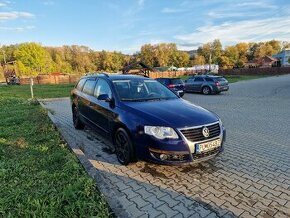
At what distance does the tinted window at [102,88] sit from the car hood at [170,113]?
0.76 metres

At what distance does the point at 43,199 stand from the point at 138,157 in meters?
1.57

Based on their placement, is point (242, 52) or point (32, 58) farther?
point (242, 52)

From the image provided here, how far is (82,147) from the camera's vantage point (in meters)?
5.65

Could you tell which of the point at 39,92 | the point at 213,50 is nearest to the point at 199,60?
the point at 213,50

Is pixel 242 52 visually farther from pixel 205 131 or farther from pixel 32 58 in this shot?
pixel 205 131

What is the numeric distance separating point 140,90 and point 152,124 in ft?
5.16

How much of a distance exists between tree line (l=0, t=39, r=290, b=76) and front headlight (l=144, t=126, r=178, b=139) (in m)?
74.4

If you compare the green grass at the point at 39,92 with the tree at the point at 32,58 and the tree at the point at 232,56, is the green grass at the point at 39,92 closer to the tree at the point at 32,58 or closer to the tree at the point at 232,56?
the tree at the point at 32,58

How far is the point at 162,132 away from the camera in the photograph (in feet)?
12.8

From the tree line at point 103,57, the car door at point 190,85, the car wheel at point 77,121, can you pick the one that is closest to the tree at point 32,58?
the tree line at point 103,57

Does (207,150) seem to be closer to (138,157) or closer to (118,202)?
(138,157)

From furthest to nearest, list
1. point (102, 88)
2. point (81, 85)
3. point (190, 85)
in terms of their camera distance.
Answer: point (190, 85) → point (81, 85) → point (102, 88)

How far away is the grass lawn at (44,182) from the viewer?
10.3ft

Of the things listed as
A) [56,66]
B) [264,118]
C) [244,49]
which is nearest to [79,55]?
[56,66]
